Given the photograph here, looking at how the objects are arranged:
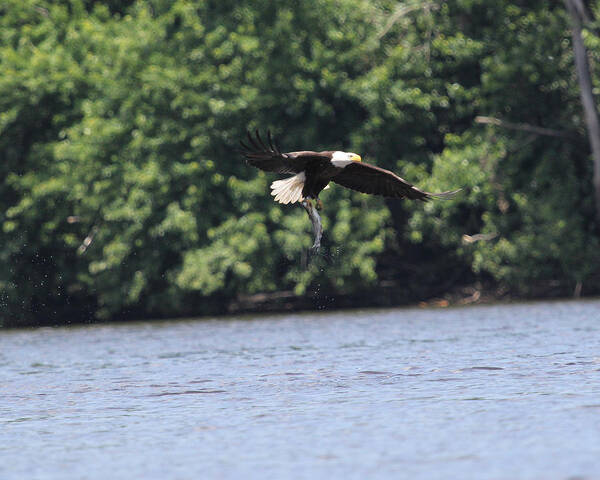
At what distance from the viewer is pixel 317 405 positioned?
13398 millimetres

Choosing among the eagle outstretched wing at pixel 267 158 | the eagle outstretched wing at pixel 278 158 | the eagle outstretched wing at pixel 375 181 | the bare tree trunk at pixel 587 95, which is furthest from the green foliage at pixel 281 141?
the eagle outstretched wing at pixel 267 158

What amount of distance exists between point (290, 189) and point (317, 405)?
345cm

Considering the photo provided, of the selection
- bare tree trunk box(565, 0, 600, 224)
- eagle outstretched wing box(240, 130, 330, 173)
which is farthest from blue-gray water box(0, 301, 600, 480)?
bare tree trunk box(565, 0, 600, 224)

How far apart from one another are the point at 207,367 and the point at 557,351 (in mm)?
5015

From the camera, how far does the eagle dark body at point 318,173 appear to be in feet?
49.7

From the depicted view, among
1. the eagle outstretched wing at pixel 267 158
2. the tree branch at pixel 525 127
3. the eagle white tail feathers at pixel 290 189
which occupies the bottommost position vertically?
the eagle white tail feathers at pixel 290 189

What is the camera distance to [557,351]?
17859 millimetres

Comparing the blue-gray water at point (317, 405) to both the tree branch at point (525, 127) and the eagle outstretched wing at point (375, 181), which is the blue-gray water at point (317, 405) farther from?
the tree branch at point (525, 127)

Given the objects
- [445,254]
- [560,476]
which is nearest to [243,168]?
[445,254]

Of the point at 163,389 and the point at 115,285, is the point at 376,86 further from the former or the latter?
the point at 163,389

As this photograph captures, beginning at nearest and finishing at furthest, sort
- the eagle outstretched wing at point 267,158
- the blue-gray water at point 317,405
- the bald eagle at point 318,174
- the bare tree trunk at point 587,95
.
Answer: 1. the blue-gray water at point 317,405
2. the eagle outstretched wing at point 267,158
3. the bald eagle at point 318,174
4. the bare tree trunk at point 587,95

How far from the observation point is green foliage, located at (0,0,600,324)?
31.4 metres

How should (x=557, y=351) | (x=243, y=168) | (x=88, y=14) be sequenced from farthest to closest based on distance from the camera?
(x=88, y=14), (x=243, y=168), (x=557, y=351)

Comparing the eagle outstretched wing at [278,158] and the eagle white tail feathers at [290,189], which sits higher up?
the eagle outstretched wing at [278,158]
